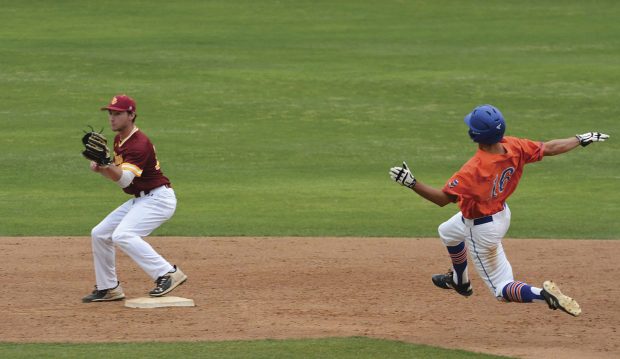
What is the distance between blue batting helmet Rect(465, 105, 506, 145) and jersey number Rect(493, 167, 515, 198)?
25cm

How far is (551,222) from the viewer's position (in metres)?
14.5

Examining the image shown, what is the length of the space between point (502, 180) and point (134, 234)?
318 cm

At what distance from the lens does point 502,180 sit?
8664mm

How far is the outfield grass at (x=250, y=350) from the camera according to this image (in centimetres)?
807

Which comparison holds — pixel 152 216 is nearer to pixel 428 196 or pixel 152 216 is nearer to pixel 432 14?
pixel 428 196

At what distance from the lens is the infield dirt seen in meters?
8.95

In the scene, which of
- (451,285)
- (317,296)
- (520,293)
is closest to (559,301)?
(520,293)

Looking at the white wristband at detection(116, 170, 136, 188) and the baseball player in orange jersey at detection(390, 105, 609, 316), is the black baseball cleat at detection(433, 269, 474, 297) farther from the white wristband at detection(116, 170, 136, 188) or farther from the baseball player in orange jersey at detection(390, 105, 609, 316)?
the white wristband at detection(116, 170, 136, 188)

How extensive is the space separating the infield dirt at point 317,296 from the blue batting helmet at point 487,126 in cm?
155

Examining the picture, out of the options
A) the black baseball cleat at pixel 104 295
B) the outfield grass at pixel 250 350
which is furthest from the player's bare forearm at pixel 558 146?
the black baseball cleat at pixel 104 295

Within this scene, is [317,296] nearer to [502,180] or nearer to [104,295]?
[104,295]

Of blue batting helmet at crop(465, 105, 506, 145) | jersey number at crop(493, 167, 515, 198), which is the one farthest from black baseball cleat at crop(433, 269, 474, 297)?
blue batting helmet at crop(465, 105, 506, 145)

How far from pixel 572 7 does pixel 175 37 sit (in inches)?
460

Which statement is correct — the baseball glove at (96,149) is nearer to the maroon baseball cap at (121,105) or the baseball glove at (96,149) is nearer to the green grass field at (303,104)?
the maroon baseball cap at (121,105)
